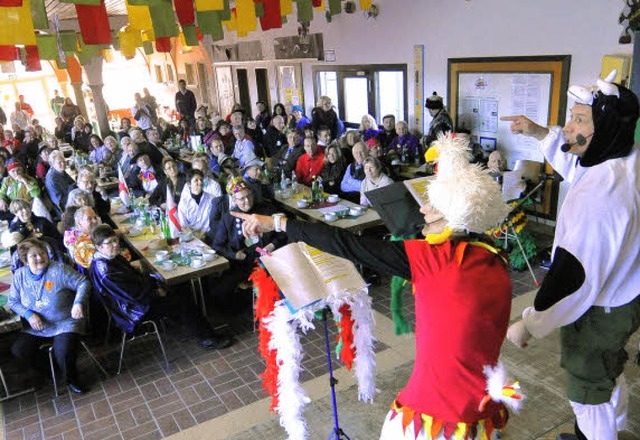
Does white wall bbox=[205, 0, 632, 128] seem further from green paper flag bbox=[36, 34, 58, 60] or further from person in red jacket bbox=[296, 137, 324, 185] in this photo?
green paper flag bbox=[36, 34, 58, 60]

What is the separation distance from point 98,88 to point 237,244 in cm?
1264

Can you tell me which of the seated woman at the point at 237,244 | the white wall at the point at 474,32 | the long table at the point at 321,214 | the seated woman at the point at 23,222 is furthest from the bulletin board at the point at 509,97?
the seated woman at the point at 23,222

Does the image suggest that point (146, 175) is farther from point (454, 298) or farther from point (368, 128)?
point (454, 298)

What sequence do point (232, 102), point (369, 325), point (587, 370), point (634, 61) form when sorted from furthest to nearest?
point (232, 102)
point (634, 61)
point (369, 325)
point (587, 370)

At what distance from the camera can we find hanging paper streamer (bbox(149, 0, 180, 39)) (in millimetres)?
5922

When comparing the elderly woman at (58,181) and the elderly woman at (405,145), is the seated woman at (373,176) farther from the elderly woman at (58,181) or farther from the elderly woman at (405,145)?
the elderly woman at (58,181)

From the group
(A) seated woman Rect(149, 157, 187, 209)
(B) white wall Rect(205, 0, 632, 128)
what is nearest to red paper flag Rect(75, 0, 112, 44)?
(A) seated woman Rect(149, 157, 187, 209)

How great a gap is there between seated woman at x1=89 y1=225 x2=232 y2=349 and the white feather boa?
2.20 m

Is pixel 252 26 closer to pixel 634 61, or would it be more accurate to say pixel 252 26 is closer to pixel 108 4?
pixel 634 61

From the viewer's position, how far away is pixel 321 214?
6301 millimetres

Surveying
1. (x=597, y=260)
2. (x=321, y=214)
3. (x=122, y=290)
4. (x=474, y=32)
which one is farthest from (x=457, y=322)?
(x=474, y=32)

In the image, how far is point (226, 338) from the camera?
5.29 m

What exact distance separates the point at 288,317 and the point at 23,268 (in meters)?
3.10

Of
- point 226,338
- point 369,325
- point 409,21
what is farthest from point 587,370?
point 409,21
